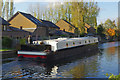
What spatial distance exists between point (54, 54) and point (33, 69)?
580 centimetres

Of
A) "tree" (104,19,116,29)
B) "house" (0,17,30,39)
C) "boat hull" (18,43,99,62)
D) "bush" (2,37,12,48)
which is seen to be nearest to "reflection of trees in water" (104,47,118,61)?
"boat hull" (18,43,99,62)

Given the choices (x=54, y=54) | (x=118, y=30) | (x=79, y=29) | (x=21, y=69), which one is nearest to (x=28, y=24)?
(x=79, y=29)

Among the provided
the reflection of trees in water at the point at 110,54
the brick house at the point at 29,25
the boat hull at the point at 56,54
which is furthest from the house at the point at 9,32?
the reflection of trees in water at the point at 110,54

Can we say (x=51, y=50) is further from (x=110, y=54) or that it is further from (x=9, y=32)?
(x=9, y=32)

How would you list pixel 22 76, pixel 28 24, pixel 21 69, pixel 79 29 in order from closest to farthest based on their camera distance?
pixel 22 76
pixel 21 69
pixel 28 24
pixel 79 29

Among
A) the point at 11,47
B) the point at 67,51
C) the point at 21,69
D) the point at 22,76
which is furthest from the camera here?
the point at 11,47

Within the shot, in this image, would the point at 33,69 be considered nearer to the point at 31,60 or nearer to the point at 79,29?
the point at 31,60

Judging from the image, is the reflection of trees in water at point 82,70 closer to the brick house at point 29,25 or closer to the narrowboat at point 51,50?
the narrowboat at point 51,50

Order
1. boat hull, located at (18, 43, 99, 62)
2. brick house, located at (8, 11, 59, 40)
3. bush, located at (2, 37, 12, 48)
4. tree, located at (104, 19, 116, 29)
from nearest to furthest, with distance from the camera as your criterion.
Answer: boat hull, located at (18, 43, 99, 62)
bush, located at (2, 37, 12, 48)
brick house, located at (8, 11, 59, 40)
tree, located at (104, 19, 116, 29)

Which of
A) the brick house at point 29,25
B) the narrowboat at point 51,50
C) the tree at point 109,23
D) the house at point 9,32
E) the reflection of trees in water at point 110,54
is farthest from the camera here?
the tree at point 109,23

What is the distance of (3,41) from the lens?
1260 inches

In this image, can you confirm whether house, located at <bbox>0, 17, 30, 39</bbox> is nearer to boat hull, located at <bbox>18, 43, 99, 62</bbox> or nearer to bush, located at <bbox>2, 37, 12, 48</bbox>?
bush, located at <bbox>2, 37, 12, 48</bbox>

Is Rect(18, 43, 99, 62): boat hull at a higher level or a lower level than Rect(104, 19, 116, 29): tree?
lower

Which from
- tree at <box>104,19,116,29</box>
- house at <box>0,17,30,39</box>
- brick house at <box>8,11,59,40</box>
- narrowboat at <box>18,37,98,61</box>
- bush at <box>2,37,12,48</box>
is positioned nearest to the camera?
narrowboat at <box>18,37,98,61</box>
